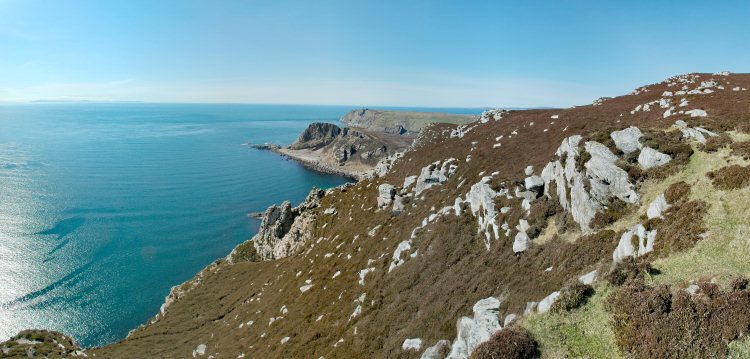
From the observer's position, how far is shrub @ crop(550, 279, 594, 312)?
14.4 meters

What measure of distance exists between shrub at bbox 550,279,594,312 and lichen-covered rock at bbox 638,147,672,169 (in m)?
11.6

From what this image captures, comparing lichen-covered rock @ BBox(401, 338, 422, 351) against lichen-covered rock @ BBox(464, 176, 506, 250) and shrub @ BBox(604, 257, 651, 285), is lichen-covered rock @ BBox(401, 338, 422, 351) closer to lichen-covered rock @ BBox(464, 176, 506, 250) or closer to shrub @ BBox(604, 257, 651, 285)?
lichen-covered rock @ BBox(464, 176, 506, 250)

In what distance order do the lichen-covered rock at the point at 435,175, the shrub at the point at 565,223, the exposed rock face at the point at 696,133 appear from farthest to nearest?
the lichen-covered rock at the point at 435,175 < the shrub at the point at 565,223 < the exposed rock face at the point at 696,133

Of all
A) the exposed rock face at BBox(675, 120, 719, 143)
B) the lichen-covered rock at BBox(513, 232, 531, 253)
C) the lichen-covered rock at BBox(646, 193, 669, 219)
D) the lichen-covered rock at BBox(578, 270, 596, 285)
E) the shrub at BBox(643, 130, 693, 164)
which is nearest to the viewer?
the lichen-covered rock at BBox(578, 270, 596, 285)

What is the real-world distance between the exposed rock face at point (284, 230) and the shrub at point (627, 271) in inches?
2567

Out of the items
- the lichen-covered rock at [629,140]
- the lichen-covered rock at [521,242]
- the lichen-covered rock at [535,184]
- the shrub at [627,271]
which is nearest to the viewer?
the shrub at [627,271]

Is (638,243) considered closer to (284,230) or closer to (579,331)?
(579,331)

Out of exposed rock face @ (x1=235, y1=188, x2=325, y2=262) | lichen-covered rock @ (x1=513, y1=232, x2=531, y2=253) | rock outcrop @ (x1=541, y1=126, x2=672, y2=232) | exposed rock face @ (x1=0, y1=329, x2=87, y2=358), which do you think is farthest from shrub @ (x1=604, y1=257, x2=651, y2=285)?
exposed rock face @ (x1=0, y1=329, x2=87, y2=358)

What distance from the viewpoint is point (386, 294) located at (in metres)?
29.3

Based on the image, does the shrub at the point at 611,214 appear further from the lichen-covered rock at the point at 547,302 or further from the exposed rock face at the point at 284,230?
the exposed rock face at the point at 284,230

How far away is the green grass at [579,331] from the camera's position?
12609 mm

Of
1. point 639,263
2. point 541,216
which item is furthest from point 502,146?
point 639,263

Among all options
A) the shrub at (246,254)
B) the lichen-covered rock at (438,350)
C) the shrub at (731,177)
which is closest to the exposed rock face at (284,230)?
the shrub at (246,254)

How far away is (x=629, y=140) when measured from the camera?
23.0m
